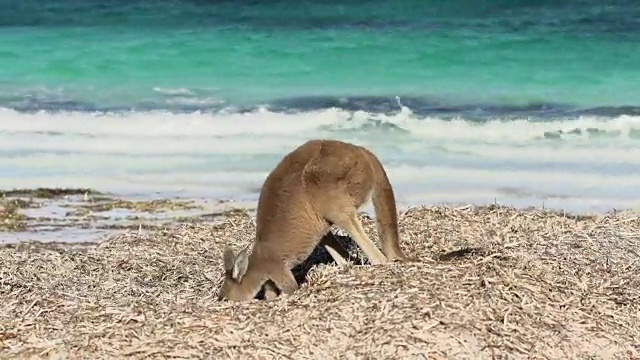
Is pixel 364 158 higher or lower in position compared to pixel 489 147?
higher

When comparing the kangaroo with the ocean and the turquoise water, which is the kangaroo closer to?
the ocean

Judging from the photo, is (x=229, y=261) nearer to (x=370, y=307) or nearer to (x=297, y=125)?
(x=370, y=307)

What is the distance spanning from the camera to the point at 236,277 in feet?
15.7

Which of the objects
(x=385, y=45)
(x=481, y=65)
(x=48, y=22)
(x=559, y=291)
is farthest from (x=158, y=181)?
(x=48, y=22)

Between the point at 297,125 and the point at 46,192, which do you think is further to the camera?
the point at 297,125

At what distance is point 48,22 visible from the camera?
22.3 meters

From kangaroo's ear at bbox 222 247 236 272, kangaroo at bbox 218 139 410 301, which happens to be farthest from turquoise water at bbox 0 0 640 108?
kangaroo's ear at bbox 222 247 236 272

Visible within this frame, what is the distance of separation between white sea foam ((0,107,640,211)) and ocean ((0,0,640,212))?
29 millimetres

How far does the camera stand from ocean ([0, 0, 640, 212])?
862cm

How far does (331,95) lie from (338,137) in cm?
278

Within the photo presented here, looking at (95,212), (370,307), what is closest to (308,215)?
(370,307)

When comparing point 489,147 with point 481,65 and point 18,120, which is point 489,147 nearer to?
point 18,120

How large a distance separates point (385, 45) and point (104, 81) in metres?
4.80

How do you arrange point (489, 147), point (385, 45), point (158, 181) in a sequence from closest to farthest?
point (158, 181) < point (489, 147) < point (385, 45)
